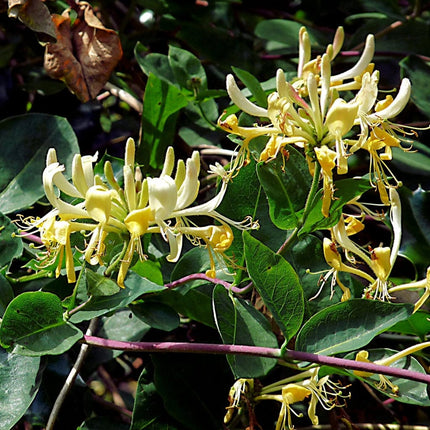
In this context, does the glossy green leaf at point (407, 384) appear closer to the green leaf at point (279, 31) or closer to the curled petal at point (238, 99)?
the curled petal at point (238, 99)

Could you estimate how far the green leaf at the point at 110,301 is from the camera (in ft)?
1.95

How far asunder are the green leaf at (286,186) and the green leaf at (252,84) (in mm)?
106

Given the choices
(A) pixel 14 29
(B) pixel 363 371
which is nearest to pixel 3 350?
(B) pixel 363 371

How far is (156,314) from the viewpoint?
2.25 feet

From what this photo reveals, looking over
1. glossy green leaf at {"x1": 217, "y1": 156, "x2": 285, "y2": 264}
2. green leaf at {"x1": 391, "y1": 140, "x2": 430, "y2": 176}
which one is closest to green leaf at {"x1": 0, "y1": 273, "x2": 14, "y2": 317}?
glossy green leaf at {"x1": 217, "y1": 156, "x2": 285, "y2": 264}

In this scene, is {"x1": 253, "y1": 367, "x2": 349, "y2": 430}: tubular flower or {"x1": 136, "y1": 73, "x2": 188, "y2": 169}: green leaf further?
{"x1": 136, "y1": 73, "x2": 188, "y2": 169}: green leaf

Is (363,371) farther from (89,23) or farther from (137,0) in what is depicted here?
(137,0)

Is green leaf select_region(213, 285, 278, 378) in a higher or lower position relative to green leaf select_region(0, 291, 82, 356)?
lower

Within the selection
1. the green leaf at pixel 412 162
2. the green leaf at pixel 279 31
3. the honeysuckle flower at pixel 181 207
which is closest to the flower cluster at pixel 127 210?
the honeysuckle flower at pixel 181 207

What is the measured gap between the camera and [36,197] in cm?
78

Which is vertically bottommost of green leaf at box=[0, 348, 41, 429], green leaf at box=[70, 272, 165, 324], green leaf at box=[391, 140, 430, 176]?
green leaf at box=[391, 140, 430, 176]

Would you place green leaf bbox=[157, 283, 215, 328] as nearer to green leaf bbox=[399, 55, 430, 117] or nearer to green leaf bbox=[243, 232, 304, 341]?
green leaf bbox=[243, 232, 304, 341]

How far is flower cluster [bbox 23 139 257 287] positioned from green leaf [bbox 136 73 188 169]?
0.75 ft

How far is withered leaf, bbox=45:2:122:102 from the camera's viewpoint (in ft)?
2.84
